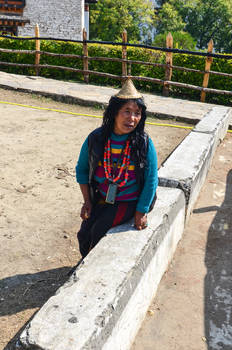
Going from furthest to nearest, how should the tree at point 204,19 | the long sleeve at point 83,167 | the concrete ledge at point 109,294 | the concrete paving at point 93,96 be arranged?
the tree at point 204,19
the concrete paving at point 93,96
the long sleeve at point 83,167
the concrete ledge at point 109,294

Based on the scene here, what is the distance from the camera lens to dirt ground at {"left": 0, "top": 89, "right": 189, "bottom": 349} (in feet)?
9.16

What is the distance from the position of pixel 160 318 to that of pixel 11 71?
11933 millimetres

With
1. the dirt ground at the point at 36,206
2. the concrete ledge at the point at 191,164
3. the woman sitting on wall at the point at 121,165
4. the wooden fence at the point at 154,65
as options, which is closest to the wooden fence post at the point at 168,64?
the wooden fence at the point at 154,65

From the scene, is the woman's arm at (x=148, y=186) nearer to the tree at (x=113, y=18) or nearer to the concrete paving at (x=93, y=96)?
the concrete paving at (x=93, y=96)

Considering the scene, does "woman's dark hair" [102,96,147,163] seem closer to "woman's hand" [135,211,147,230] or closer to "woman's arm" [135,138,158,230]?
"woman's arm" [135,138,158,230]

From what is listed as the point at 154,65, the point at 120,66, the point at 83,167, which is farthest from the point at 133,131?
the point at 120,66

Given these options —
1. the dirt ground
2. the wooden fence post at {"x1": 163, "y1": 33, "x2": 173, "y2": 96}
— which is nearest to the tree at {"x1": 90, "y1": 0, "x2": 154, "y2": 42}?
the wooden fence post at {"x1": 163, "y1": 33, "x2": 173, "y2": 96}

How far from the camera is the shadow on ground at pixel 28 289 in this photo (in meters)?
2.66

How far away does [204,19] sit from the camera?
4756 centimetres

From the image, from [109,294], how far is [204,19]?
5129 cm

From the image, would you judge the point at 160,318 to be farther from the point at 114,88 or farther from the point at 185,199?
the point at 114,88

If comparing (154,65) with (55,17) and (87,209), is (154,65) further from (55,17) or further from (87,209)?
(55,17)

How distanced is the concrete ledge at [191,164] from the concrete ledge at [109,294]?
0.55m

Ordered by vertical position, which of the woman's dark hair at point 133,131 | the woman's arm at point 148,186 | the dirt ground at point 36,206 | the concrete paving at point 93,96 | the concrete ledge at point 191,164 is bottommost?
the dirt ground at point 36,206
